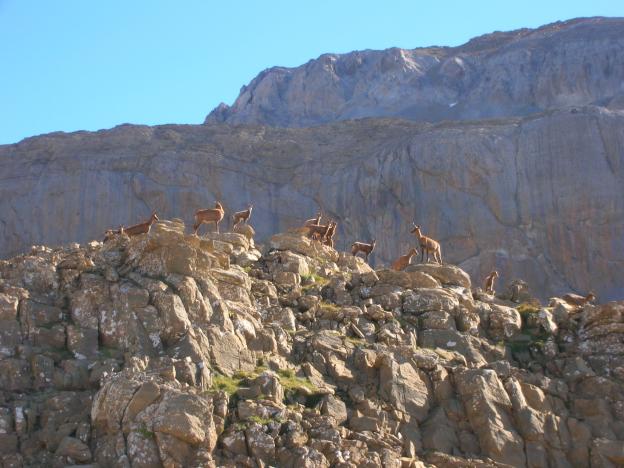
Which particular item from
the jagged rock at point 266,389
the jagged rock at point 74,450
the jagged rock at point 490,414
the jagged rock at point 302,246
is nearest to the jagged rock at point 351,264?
the jagged rock at point 302,246

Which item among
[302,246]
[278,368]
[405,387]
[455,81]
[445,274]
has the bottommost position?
[405,387]

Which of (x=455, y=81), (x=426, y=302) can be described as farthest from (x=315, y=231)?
(x=455, y=81)

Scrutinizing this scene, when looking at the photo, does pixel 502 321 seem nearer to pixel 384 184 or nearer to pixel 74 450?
pixel 74 450

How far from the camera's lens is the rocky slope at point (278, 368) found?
20.0 metres

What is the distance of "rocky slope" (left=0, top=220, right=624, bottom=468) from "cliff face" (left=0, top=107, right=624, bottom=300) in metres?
30.8

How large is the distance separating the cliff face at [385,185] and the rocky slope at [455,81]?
13.2m

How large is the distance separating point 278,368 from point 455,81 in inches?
2784

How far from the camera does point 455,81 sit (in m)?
91.4

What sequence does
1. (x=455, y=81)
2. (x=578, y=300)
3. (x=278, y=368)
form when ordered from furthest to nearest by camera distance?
(x=455, y=81) → (x=578, y=300) → (x=278, y=368)

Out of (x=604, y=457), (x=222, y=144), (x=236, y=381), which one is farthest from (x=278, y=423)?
(x=222, y=144)

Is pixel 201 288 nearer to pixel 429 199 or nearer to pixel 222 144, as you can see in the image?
pixel 429 199

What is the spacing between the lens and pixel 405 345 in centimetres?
2642

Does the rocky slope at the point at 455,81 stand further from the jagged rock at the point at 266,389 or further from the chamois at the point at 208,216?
the jagged rock at the point at 266,389

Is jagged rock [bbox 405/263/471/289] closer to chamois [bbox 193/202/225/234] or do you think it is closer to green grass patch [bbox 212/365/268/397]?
chamois [bbox 193/202/225/234]
